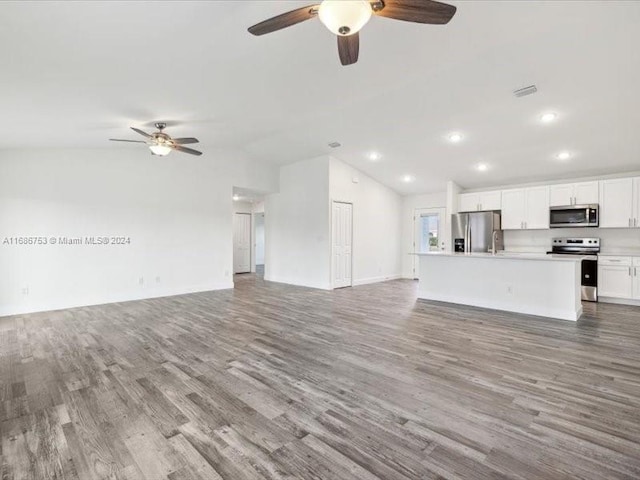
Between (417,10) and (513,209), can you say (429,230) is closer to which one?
(513,209)

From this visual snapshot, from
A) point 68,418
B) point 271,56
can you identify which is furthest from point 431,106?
point 68,418

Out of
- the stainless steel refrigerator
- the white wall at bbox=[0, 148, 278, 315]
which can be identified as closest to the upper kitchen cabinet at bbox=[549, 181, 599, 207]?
the stainless steel refrigerator

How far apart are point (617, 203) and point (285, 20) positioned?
23.1ft

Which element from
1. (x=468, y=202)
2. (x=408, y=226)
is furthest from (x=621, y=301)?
(x=408, y=226)

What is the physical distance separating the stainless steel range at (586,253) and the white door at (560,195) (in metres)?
0.78

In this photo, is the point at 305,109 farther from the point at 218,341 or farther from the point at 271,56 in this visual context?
the point at 218,341

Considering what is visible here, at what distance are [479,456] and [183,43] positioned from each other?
359cm

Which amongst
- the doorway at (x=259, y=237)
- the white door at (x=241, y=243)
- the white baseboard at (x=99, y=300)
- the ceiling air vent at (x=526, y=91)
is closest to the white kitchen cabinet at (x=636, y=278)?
the ceiling air vent at (x=526, y=91)

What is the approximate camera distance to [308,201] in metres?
7.67

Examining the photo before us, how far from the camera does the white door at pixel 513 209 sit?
683cm

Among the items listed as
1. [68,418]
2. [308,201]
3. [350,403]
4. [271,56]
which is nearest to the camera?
[68,418]

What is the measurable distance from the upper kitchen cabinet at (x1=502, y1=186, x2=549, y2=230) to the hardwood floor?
9.31 ft

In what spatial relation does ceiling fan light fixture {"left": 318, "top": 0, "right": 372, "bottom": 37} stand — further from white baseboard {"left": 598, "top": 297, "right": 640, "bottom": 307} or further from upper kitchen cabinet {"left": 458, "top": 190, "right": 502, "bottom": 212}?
white baseboard {"left": 598, "top": 297, "right": 640, "bottom": 307}

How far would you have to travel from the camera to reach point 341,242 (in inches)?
299
